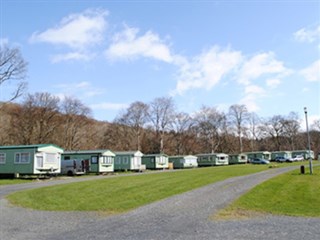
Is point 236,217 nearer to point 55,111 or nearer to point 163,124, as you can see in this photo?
point 55,111

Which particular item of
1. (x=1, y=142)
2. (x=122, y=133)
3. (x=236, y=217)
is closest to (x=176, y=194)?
(x=236, y=217)

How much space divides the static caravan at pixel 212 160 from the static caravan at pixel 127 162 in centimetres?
2567

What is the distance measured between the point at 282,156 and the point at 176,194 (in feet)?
246

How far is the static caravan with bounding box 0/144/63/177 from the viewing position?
34.0 meters

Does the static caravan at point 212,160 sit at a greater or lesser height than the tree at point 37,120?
lesser

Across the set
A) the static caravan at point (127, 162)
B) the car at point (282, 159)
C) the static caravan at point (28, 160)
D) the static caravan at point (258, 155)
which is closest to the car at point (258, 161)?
the static caravan at point (258, 155)

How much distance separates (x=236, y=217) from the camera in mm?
11594

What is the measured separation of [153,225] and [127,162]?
42934mm

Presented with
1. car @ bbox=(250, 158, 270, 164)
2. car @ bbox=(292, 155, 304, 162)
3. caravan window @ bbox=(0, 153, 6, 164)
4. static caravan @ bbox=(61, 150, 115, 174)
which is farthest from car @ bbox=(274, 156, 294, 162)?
caravan window @ bbox=(0, 153, 6, 164)

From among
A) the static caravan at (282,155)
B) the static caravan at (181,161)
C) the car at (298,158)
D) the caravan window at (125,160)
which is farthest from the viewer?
the static caravan at (282,155)

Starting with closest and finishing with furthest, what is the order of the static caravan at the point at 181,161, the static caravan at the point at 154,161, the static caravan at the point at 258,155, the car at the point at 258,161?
the static caravan at the point at 154,161, the static caravan at the point at 181,161, the car at the point at 258,161, the static caravan at the point at 258,155

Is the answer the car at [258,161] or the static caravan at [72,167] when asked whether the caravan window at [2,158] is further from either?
the car at [258,161]

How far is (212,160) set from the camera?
7581 cm

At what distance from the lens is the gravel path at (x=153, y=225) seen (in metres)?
8.91
